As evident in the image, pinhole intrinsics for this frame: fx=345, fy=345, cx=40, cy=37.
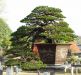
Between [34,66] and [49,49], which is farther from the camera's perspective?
[49,49]

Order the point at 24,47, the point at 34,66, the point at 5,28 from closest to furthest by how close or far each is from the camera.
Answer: the point at 34,66
the point at 24,47
the point at 5,28

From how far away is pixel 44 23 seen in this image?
10188 mm

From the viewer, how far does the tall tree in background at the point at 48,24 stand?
9836 millimetres

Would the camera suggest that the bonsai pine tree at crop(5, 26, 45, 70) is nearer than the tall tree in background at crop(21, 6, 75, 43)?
Yes

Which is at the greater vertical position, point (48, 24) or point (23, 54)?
point (48, 24)

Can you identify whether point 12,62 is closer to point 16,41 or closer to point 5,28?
point 16,41

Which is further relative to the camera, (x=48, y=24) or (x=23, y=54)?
(x=48, y=24)

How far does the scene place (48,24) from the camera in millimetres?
10172

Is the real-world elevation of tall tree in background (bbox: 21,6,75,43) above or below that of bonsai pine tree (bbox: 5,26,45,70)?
above

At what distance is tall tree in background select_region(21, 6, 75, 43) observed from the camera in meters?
9.84

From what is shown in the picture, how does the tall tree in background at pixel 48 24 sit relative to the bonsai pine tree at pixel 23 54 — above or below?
above

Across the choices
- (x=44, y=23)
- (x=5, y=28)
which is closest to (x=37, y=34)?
(x=44, y=23)

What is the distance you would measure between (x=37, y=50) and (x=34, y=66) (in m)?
0.84

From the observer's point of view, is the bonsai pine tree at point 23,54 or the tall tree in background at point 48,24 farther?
the tall tree in background at point 48,24
